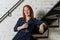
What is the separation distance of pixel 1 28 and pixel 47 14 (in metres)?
0.82

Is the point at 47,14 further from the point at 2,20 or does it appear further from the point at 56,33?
the point at 2,20

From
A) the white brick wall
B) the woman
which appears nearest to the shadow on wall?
the white brick wall

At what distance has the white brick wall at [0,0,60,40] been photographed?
3.06 meters

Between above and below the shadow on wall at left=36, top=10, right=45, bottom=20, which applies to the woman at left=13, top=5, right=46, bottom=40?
below

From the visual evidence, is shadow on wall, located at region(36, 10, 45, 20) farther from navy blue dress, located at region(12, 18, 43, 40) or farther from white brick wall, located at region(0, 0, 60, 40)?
navy blue dress, located at region(12, 18, 43, 40)

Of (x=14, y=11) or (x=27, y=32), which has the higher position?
(x=14, y=11)

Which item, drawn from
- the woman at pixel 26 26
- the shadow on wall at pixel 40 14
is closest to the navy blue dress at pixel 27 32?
the woman at pixel 26 26

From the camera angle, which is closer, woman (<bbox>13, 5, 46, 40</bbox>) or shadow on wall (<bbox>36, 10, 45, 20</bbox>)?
woman (<bbox>13, 5, 46, 40</bbox>)

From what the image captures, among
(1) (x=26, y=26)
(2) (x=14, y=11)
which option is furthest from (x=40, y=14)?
(1) (x=26, y=26)

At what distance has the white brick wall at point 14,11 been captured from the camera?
3.06 metres

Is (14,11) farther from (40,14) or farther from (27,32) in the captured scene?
(27,32)

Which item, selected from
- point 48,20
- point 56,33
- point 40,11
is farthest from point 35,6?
point 56,33

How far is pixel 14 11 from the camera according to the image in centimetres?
313

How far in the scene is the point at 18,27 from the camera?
8.76ft
